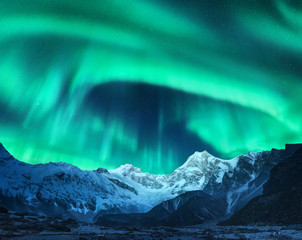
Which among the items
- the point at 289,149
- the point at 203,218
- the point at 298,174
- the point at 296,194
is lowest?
the point at 203,218

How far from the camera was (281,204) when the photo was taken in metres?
97.0

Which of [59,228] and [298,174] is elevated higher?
[298,174]

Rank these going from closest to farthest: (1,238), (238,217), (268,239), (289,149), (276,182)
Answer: (1,238) → (268,239) → (238,217) → (276,182) → (289,149)

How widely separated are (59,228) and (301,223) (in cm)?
7621

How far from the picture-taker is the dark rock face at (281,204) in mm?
87500

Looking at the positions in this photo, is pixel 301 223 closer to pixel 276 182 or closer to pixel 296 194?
pixel 296 194

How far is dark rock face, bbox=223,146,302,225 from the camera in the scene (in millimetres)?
87500

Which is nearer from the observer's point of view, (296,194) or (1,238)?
(1,238)

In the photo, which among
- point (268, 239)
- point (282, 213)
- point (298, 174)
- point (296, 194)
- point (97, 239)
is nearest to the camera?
point (97, 239)

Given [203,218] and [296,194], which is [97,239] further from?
[203,218]

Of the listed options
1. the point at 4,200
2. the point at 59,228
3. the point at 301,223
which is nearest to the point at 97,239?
the point at 59,228

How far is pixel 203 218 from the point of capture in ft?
646

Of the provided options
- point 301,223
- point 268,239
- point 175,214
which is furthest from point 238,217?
A: point 175,214

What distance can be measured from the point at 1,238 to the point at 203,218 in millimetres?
190220
